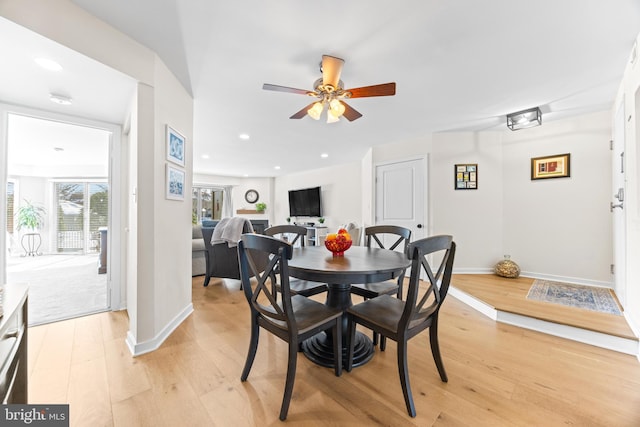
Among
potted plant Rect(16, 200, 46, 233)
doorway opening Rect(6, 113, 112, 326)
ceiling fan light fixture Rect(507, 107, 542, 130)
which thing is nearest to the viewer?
doorway opening Rect(6, 113, 112, 326)

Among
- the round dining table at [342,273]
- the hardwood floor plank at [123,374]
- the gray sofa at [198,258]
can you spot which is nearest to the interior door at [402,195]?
the round dining table at [342,273]

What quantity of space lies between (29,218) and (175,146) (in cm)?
476

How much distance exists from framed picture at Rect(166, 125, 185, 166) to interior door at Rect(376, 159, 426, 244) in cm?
326

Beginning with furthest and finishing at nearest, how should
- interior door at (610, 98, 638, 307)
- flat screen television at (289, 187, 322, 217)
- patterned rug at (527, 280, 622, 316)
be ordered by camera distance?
flat screen television at (289, 187, 322, 217) < patterned rug at (527, 280, 622, 316) < interior door at (610, 98, 638, 307)

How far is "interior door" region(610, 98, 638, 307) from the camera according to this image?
7.73 feet

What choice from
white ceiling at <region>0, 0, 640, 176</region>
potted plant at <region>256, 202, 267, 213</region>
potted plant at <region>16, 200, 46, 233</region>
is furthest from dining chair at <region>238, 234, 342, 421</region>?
potted plant at <region>256, 202, 267, 213</region>

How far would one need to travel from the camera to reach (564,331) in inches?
83.5

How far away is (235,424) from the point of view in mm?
1229

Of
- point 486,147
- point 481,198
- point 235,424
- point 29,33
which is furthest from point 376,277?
point 486,147

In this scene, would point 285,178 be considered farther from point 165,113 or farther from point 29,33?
point 29,33

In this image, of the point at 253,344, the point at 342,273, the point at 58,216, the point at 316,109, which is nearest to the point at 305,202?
the point at 316,109

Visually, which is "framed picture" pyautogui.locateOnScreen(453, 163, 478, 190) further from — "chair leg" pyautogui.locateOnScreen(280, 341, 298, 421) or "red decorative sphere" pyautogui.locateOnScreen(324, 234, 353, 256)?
"chair leg" pyautogui.locateOnScreen(280, 341, 298, 421)

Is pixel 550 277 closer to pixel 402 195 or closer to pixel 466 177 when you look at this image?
pixel 466 177

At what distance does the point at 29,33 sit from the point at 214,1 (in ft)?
3.42
